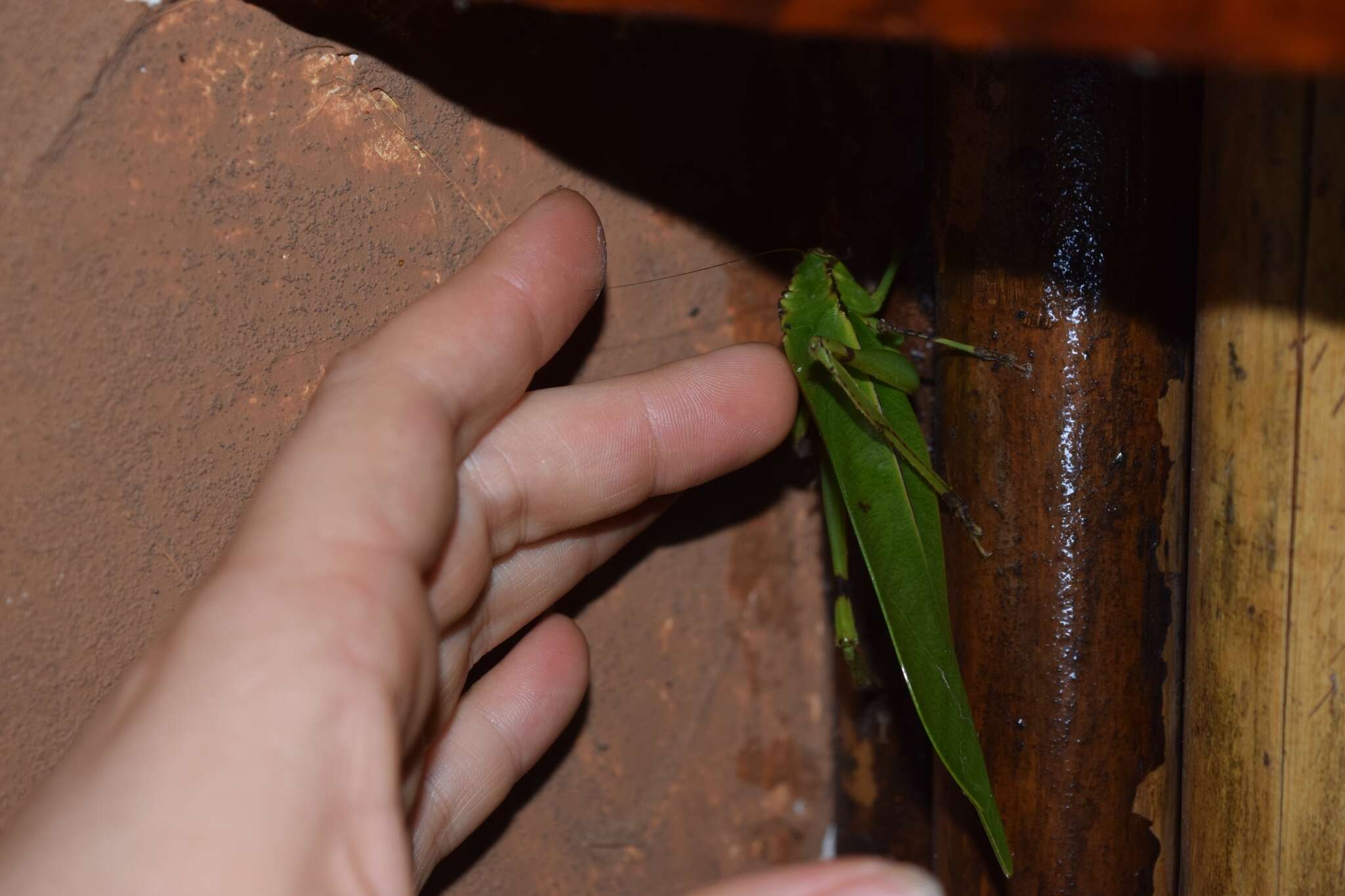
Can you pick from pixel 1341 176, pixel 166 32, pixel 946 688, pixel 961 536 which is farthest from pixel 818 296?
pixel 166 32

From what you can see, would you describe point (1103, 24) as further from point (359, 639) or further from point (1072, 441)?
point (1072, 441)

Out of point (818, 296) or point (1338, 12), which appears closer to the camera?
point (1338, 12)

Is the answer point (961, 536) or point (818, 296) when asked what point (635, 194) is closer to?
point (818, 296)

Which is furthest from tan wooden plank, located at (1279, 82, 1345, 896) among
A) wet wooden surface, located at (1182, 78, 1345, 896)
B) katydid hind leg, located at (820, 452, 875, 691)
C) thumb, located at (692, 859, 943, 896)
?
katydid hind leg, located at (820, 452, 875, 691)

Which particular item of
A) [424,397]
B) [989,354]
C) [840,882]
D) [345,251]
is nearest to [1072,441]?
[989,354]

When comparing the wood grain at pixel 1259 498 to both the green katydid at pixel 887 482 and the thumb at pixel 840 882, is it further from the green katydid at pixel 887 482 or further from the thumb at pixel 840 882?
the thumb at pixel 840 882

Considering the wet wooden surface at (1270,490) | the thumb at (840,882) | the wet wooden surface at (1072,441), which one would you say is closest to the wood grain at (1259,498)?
the wet wooden surface at (1270,490)

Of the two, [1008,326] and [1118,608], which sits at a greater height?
[1008,326]
